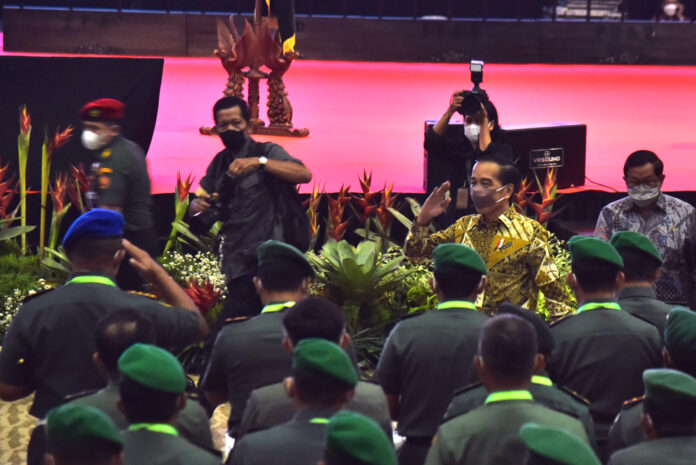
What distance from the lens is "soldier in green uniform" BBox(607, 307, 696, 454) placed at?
311 centimetres

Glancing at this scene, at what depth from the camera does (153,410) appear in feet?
8.94

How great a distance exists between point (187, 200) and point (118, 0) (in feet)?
31.9

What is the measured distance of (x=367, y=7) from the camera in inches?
683

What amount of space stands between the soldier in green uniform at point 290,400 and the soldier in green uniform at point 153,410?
0.44 meters

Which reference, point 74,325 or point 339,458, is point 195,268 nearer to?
point 74,325

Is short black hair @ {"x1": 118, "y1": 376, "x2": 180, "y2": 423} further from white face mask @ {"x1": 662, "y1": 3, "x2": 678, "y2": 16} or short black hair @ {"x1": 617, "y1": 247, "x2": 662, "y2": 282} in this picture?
white face mask @ {"x1": 662, "y1": 3, "x2": 678, "y2": 16}

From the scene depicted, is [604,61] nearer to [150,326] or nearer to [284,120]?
[284,120]

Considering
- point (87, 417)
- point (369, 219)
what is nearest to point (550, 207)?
point (369, 219)

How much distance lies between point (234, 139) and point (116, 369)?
7.04 ft

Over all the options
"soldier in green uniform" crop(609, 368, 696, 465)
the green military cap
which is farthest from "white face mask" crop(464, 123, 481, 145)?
the green military cap

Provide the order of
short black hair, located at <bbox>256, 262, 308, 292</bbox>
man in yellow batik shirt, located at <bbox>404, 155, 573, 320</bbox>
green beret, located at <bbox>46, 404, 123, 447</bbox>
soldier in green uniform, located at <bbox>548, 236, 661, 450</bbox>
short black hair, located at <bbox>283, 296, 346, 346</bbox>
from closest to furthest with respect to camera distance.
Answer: green beret, located at <bbox>46, 404, 123, 447</bbox> → short black hair, located at <bbox>283, 296, 346, 346</bbox> → soldier in green uniform, located at <bbox>548, 236, 661, 450</bbox> → short black hair, located at <bbox>256, 262, 308, 292</bbox> → man in yellow batik shirt, located at <bbox>404, 155, 573, 320</bbox>

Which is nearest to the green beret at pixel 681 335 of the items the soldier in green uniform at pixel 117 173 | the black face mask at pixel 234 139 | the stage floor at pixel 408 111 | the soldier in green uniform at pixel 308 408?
the soldier in green uniform at pixel 308 408

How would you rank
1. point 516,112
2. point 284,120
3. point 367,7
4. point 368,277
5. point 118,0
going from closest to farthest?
point 368,277
point 284,120
point 516,112
point 118,0
point 367,7

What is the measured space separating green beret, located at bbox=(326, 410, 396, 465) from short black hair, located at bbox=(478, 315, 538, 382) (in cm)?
68
